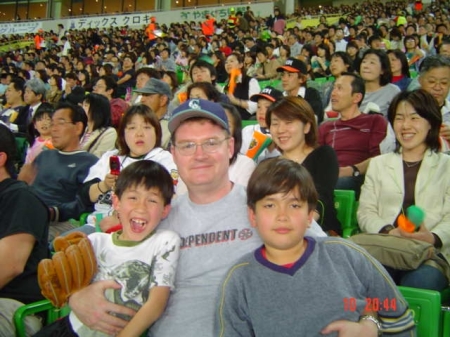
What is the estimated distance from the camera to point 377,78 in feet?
16.9

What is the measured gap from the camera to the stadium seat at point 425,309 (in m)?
1.88

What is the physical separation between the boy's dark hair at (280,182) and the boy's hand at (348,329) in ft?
1.30

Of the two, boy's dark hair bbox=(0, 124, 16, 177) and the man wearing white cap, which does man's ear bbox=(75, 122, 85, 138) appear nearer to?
boy's dark hair bbox=(0, 124, 16, 177)

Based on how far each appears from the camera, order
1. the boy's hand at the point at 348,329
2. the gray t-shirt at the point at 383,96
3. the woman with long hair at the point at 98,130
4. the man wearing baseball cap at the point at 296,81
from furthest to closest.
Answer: the man wearing baseball cap at the point at 296,81 < the gray t-shirt at the point at 383,96 < the woman with long hair at the point at 98,130 < the boy's hand at the point at 348,329

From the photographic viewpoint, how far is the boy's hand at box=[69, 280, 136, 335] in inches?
76.9

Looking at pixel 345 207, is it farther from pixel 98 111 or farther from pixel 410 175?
pixel 98 111

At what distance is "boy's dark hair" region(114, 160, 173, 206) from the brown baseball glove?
0.91 feet

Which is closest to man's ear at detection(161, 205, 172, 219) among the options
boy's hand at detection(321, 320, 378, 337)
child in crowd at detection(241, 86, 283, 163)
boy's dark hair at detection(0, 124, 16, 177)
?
boy's hand at detection(321, 320, 378, 337)

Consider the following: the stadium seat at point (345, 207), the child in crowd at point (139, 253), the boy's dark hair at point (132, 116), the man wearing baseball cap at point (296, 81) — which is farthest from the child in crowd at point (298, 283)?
the man wearing baseball cap at point (296, 81)

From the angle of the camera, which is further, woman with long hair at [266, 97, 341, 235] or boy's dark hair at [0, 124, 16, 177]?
woman with long hair at [266, 97, 341, 235]

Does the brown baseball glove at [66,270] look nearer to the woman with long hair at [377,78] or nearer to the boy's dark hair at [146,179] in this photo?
the boy's dark hair at [146,179]

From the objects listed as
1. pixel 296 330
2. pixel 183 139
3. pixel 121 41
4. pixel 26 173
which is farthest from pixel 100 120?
pixel 121 41

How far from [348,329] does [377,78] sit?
13.0ft
